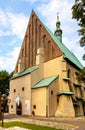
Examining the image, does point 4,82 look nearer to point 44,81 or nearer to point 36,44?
point 36,44

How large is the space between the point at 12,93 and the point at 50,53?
12.0 m

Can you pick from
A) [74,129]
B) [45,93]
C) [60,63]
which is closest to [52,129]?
[74,129]

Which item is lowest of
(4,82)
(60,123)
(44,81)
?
(60,123)

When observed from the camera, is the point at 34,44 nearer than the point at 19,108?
No

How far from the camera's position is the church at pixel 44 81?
40219 millimetres

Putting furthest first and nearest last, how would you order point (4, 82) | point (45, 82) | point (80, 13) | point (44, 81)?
point (4, 82)
point (44, 81)
point (45, 82)
point (80, 13)

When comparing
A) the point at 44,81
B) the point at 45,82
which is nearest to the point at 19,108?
the point at 44,81

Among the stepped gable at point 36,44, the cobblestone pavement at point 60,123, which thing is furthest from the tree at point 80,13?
the stepped gable at point 36,44

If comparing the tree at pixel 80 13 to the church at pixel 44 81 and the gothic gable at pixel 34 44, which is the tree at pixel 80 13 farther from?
the gothic gable at pixel 34 44

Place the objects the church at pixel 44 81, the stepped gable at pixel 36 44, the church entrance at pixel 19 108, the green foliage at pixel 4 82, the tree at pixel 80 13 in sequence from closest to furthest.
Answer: the tree at pixel 80 13 → the church at pixel 44 81 → the stepped gable at pixel 36 44 → the church entrance at pixel 19 108 → the green foliage at pixel 4 82

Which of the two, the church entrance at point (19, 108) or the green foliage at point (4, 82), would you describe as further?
the green foliage at point (4, 82)

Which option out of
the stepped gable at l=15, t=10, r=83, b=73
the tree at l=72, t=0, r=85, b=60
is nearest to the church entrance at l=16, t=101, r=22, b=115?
the stepped gable at l=15, t=10, r=83, b=73

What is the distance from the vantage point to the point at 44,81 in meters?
43.0

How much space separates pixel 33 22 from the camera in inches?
1997
